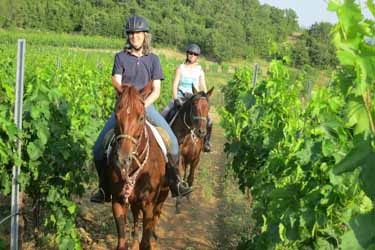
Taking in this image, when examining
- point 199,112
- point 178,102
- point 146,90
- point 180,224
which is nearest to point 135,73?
point 146,90

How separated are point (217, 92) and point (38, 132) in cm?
3312

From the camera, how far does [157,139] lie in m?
5.46

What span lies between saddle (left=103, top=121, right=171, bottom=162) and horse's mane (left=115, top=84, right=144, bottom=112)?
0.63 metres

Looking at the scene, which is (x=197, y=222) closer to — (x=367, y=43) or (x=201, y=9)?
(x=367, y=43)

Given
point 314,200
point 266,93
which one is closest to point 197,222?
point 266,93

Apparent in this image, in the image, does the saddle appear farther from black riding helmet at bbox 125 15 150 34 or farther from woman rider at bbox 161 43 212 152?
woman rider at bbox 161 43 212 152

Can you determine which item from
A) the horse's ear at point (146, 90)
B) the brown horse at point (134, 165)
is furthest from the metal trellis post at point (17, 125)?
the horse's ear at point (146, 90)

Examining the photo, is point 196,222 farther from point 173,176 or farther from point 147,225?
point 147,225

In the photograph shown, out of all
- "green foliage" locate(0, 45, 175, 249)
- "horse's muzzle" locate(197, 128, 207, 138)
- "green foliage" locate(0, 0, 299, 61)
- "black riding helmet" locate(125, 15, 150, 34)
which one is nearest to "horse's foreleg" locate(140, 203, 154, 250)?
"green foliage" locate(0, 45, 175, 249)

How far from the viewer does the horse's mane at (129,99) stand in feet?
14.6

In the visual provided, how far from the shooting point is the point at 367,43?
1349mm

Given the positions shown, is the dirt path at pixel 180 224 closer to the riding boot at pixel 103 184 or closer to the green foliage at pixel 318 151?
the green foliage at pixel 318 151

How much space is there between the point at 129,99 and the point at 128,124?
239mm

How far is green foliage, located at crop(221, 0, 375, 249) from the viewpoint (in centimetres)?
135
